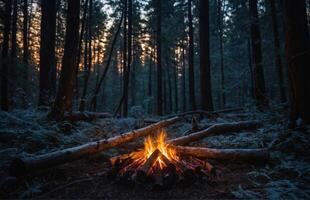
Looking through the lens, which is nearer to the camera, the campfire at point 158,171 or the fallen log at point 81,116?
the campfire at point 158,171

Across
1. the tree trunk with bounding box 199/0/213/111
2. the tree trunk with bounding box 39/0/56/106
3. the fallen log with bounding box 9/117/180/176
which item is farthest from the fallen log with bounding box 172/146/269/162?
the tree trunk with bounding box 39/0/56/106

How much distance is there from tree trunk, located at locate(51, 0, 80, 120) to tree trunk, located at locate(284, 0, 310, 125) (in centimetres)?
720

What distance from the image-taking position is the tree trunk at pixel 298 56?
6.31m

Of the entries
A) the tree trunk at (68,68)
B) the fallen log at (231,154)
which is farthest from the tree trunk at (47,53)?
the fallen log at (231,154)

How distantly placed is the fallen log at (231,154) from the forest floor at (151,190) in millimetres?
180

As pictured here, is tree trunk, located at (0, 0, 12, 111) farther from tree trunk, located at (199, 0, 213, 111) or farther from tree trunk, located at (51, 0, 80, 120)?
tree trunk, located at (199, 0, 213, 111)

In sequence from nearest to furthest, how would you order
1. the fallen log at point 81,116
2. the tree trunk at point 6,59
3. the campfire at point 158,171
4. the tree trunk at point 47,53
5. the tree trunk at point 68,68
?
the campfire at point 158,171 < the tree trunk at point 68,68 < the fallen log at point 81,116 < the tree trunk at point 6,59 < the tree trunk at point 47,53

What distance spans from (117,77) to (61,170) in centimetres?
4984

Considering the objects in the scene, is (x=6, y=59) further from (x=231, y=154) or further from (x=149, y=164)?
(x=231, y=154)

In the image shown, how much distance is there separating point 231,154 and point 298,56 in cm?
345

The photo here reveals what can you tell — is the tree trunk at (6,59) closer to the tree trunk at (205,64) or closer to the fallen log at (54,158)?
the fallen log at (54,158)

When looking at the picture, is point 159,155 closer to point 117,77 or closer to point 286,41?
point 286,41

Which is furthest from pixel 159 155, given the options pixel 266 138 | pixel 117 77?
pixel 117 77

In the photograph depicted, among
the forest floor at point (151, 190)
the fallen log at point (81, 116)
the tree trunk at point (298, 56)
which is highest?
the tree trunk at point (298, 56)
